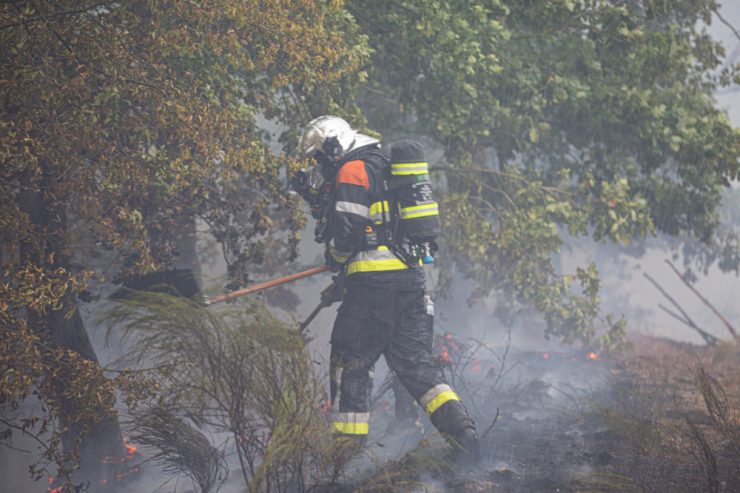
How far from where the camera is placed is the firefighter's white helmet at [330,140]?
4.94 metres

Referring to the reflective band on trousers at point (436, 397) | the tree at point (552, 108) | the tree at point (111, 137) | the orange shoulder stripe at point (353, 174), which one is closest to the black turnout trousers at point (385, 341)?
the reflective band on trousers at point (436, 397)

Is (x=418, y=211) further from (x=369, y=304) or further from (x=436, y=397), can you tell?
(x=436, y=397)

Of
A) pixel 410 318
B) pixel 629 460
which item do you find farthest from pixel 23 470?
pixel 629 460

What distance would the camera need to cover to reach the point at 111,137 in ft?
16.0

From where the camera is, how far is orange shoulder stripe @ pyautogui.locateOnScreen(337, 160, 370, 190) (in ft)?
15.5

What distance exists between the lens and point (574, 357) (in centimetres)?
960

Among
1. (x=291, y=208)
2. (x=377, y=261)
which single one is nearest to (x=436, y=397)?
(x=377, y=261)

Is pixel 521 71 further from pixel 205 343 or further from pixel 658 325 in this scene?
pixel 658 325

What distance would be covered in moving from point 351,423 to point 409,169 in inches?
75.3

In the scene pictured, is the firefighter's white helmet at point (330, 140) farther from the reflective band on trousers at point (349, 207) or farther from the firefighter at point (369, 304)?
the reflective band on trousers at point (349, 207)

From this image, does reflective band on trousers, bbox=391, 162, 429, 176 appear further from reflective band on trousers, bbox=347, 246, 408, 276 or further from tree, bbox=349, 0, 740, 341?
tree, bbox=349, 0, 740, 341

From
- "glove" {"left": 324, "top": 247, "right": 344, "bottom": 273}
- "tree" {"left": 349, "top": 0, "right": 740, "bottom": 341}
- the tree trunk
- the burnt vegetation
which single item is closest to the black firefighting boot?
the burnt vegetation

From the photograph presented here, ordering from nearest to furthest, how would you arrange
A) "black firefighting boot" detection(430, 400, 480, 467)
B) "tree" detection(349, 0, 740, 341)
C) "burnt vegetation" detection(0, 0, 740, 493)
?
1. "burnt vegetation" detection(0, 0, 740, 493)
2. "black firefighting boot" detection(430, 400, 480, 467)
3. "tree" detection(349, 0, 740, 341)

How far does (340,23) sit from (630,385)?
15.9 ft
